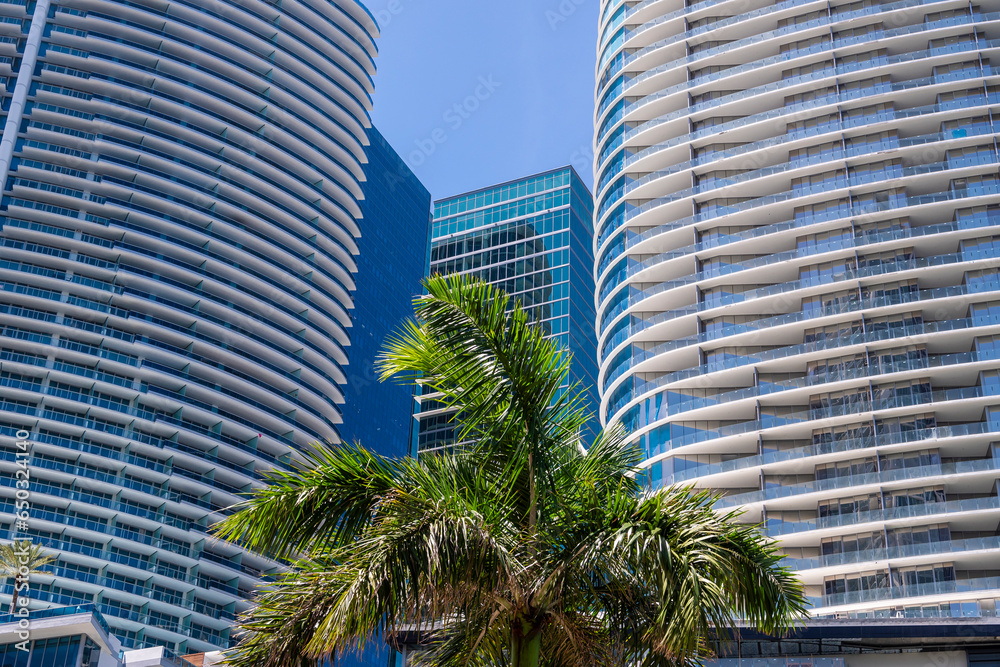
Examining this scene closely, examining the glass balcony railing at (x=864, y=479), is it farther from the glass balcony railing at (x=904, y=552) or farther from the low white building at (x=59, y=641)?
the low white building at (x=59, y=641)

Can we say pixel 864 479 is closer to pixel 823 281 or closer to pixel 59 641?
pixel 823 281

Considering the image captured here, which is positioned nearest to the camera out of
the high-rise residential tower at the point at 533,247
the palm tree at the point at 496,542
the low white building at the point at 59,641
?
the palm tree at the point at 496,542

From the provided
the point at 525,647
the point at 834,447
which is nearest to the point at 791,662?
the point at 525,647

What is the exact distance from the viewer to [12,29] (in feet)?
440

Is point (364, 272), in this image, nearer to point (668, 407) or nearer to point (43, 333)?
point (43, 333)

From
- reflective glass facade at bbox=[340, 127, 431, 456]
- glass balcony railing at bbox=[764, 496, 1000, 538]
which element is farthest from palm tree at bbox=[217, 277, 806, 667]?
reflective glass facade at bbox=[340, 127, 431, 456]

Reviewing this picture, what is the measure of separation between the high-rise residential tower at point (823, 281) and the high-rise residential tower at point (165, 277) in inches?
1667

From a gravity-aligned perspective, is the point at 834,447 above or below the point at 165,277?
below

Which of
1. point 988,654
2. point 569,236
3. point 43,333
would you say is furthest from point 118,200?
point 988,654

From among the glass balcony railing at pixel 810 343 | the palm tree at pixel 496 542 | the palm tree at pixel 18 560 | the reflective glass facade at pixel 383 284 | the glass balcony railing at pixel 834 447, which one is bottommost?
the palm tree at pixel 496 542

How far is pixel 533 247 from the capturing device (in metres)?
162

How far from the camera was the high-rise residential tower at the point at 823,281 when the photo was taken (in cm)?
8300

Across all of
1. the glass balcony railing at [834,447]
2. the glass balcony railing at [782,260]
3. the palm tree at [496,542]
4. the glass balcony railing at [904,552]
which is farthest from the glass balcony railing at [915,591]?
the palm tree at [496,542]

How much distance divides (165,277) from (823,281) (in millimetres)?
73185
